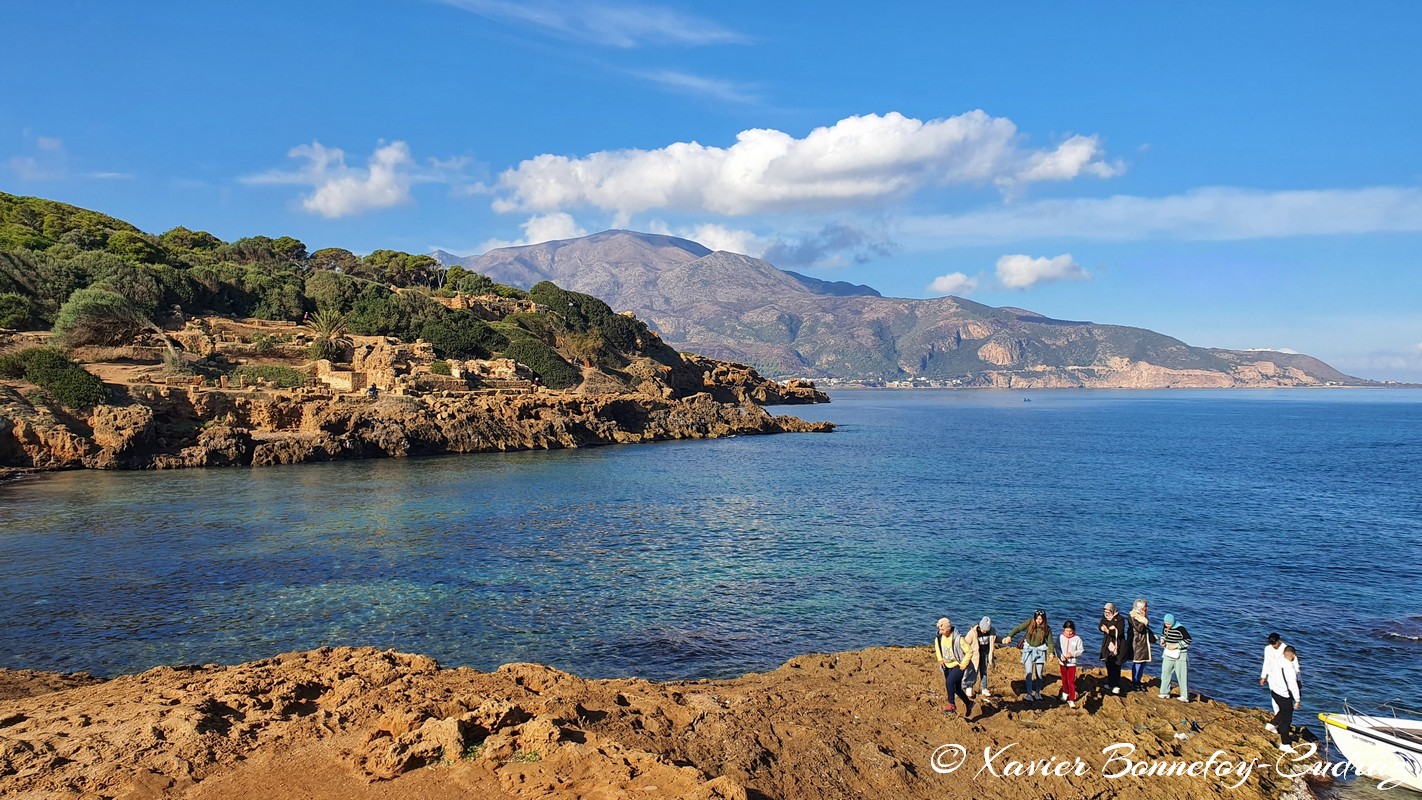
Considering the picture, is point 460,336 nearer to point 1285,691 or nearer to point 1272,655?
point 1272,655

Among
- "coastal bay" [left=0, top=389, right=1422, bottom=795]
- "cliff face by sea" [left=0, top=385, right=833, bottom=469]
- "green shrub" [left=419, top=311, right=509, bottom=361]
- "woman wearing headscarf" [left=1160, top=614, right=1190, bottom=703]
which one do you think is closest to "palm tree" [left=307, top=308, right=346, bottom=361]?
"green shrub" [left=419, top=311, right=509, bottom=361]

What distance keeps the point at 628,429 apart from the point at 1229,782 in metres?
66.5

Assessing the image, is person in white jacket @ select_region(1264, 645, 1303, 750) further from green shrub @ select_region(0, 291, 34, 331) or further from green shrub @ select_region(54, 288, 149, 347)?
green shrub @ select_region(0, 291, 34, 331)

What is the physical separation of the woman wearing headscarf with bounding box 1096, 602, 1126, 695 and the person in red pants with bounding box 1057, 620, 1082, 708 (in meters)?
1.12

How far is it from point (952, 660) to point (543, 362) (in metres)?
78.9

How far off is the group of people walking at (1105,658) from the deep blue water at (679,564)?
2.87 meters

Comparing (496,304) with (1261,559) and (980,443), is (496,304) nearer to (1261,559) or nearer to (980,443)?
(980,443)

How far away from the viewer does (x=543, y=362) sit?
8744 centimetres

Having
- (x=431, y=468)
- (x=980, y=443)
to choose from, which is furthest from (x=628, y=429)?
(x=980, y=443)

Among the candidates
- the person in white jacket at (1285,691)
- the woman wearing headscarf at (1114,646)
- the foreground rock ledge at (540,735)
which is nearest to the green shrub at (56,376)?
the foreground rock ledge at (540,735)

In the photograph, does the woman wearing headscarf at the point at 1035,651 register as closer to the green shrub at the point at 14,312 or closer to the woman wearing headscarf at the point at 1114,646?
the woman wearing headscarf at the point at 1114,646

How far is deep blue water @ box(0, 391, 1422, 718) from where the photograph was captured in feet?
58.5

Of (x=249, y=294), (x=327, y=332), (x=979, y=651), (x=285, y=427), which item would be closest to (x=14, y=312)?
(x=327, y=332)

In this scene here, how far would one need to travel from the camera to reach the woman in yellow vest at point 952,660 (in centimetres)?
1245
